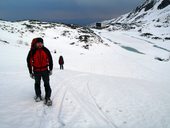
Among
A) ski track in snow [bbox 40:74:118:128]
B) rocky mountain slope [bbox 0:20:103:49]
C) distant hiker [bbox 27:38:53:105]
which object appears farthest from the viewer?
rocky mountain slope [bbox 0:20:103:49]

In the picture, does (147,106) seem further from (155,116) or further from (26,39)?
(26,39)

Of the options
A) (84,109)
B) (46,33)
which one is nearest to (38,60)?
(84,109)

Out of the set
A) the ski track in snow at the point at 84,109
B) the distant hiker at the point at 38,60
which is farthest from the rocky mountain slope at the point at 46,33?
the distant hiker at the point at 38,60

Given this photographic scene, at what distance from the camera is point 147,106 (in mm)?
8516

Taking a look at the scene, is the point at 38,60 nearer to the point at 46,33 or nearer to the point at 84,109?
the point at 84,109

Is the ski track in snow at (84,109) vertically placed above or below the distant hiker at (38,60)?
below

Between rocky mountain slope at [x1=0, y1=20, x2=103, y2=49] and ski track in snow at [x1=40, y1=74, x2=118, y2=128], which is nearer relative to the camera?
ski track in snow at [x1=40, y1=74, x2=118, y2=128]

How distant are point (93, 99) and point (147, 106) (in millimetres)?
2021

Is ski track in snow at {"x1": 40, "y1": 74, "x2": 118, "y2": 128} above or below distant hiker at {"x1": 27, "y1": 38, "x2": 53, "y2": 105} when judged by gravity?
below

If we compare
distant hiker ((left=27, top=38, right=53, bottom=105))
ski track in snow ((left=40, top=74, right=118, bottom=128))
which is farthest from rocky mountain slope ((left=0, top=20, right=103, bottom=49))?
distant hiker ((left=27, top=38, right=53, bottom=105))

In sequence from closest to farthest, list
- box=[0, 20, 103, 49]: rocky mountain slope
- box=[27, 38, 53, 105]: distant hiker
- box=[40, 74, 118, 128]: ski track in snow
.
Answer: box=[40, 74, 118, 128]: ski track in snow
box=[27, 38, 53, 105]: distant hiker
box=[0, 20, 103, 49]: rocky mountain slope

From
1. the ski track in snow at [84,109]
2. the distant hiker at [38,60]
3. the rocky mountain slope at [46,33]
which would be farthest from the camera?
the rocky mountain slope at [46,33]

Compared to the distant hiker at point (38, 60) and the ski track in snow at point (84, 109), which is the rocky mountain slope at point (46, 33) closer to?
the ski track in snow at point (84, 109)

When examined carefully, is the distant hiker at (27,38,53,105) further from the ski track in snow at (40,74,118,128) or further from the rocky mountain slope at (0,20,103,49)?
the rocky mountain slope at (0,20,103,49)
